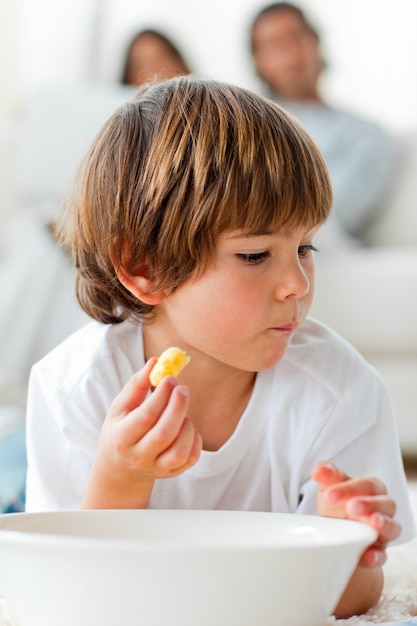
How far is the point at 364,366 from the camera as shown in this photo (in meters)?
1.13

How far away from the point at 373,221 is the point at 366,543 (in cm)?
192

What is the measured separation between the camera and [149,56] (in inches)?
134

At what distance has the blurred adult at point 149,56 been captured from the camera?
3.38 meters

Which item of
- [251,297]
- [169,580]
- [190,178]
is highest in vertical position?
[190,178]

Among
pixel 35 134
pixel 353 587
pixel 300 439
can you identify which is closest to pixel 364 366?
pixel 300 439

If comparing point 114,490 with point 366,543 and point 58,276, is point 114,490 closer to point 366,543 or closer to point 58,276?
point 366,543

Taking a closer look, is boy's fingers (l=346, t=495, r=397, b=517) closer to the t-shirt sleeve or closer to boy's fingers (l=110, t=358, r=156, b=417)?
boy's fingers (l=110, t=358, r=156, b=417)

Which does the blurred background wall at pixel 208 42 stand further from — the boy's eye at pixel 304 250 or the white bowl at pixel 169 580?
the white bowl at pixel 169 580

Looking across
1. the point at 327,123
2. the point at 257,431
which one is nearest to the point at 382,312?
the point at 327,123

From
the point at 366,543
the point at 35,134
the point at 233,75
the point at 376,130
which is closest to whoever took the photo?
the point at 366,543

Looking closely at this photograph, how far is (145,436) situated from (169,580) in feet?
0.51

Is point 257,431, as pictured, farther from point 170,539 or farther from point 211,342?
point 170,539

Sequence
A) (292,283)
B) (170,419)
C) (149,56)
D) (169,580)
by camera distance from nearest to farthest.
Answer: (169,580) < (170,419) < (292,283) < (149,56)

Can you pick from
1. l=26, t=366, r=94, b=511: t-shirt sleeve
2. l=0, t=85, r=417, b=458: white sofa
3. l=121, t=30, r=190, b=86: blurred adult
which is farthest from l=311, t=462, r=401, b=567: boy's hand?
l=121, t=30, r=190, b=86: blurred adult
